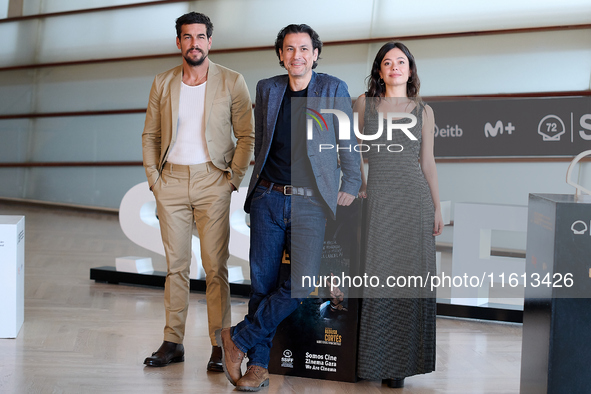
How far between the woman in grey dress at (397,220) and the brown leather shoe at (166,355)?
3.12 feet

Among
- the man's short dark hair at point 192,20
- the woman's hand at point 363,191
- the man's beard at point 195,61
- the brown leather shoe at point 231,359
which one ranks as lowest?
the brown leather shoe at point 231,359

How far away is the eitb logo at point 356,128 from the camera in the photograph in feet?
7.97

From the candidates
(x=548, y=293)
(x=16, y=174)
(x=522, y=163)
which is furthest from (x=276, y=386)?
(x=16, y=174)

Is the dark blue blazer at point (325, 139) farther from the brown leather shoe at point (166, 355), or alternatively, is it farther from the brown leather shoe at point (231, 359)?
the brown leather shoe at point (166, 355)

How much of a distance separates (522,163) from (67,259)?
16.3 ft

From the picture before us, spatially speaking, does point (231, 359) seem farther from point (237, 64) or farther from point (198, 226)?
point (237, 64)

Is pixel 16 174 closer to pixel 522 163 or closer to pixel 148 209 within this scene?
pixel 148 209

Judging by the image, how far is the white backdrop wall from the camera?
21.7 ft

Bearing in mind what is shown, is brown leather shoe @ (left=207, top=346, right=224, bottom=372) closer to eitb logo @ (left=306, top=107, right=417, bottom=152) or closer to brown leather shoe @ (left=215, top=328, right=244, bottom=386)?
brown leather shoe @ (left=215, top=328, right=244, bottom=386)

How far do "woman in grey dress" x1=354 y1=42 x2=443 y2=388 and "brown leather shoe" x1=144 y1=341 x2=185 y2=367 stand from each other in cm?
95

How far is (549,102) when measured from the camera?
6367 mm

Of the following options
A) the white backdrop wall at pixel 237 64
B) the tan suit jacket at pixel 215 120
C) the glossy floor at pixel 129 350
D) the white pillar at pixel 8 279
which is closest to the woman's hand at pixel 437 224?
the glossy floor at pixel 129 350

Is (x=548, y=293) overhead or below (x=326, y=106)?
below

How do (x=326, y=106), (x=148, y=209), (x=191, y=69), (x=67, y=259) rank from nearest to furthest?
1. (x=326, y=106)
2. (x=191, y=69)
3. (x=148, y=209)
4. (x=67, y=259)
